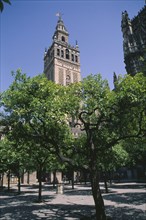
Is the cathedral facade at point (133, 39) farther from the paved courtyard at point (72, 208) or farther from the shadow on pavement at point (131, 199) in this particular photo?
the paved courtyard at point (72, 208)

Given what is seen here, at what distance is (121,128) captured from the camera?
13.8 m

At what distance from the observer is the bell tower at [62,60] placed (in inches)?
3349

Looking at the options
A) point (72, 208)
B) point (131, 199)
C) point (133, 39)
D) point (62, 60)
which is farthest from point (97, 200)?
point (62, 60)

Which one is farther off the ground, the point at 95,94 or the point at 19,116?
the point at 95,94

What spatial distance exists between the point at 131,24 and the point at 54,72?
36.1m

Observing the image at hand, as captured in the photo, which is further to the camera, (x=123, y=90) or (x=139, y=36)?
(x=139, y=36)

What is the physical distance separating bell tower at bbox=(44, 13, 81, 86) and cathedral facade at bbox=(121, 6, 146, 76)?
1014 inches

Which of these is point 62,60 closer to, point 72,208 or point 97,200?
point 72,208

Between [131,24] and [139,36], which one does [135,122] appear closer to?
[139,36]

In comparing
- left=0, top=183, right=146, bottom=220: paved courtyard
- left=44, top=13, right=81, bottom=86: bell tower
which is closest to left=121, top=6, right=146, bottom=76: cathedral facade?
left=44, top=13, right=81, bottom=86: bell tower

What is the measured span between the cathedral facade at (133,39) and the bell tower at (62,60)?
84.5 feet

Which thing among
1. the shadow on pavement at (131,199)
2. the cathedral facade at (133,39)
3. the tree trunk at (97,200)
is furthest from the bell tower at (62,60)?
the tree trunk at (97,200)

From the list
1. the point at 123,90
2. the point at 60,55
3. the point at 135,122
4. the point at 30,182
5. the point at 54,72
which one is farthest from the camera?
the point at 60,55

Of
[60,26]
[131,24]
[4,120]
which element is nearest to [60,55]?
[60,26]
